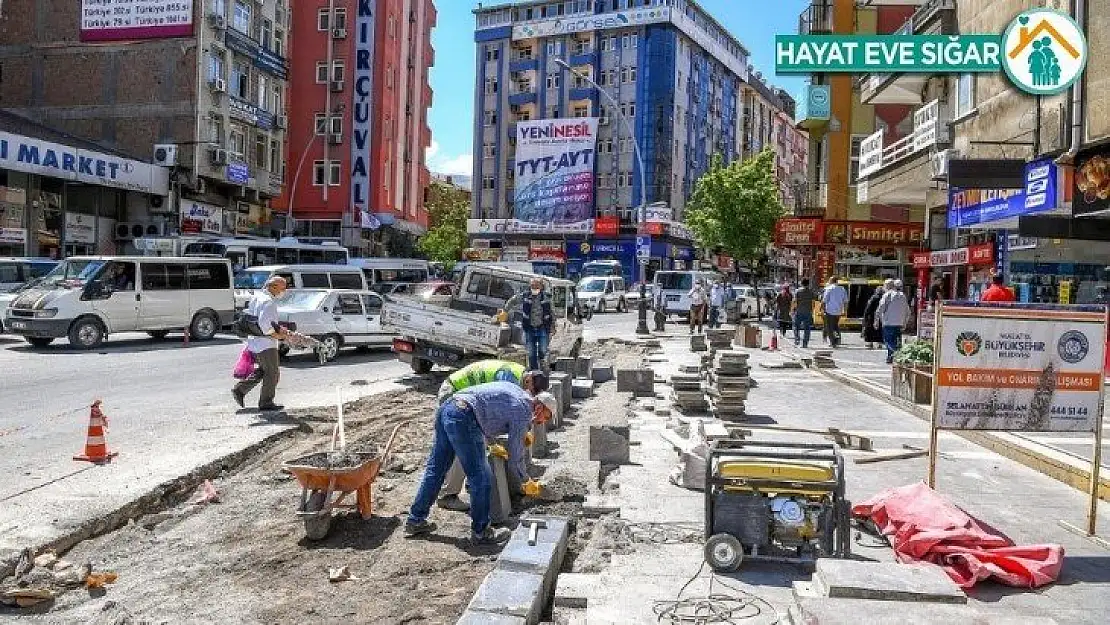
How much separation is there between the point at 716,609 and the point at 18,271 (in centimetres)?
2348

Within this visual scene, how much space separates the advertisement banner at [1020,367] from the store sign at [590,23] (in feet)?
214

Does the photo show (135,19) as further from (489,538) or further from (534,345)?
(489,538)

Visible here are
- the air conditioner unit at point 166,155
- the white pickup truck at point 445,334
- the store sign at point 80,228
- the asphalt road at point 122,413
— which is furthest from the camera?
the air conditioner unit at point 166,155

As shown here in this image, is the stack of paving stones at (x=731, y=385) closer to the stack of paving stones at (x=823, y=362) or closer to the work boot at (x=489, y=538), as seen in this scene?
the work boot at (x=489, y=538)

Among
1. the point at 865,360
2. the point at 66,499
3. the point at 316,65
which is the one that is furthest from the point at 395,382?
the point at 316,65

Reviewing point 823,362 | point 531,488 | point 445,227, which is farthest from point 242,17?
point 531,488

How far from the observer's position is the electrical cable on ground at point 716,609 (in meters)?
4.91

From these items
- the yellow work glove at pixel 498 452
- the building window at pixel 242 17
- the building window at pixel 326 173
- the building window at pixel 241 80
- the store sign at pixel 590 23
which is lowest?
the yellow work glove at pixel 498 452

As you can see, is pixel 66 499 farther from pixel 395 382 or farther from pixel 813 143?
pixel 813 143

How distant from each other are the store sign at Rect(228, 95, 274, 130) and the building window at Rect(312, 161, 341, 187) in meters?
6.64

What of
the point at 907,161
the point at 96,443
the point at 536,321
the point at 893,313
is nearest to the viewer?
the point at 96,443

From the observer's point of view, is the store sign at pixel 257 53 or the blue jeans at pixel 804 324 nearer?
the blue jeans at pixel 804 324

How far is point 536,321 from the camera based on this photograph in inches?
642

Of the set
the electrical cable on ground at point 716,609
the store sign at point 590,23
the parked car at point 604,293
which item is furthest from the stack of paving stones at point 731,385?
the store sign at point 590,23
